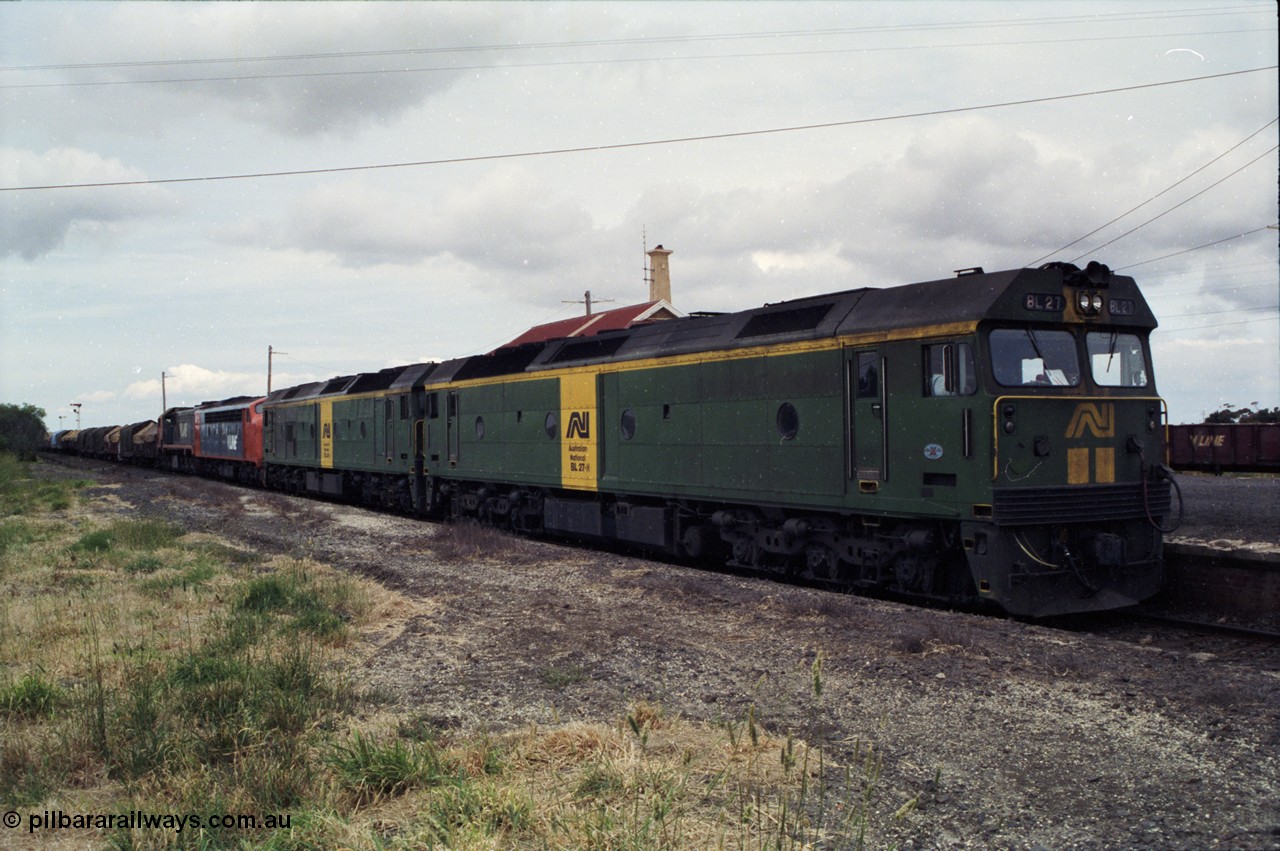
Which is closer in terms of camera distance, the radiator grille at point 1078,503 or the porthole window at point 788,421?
the radiator grille at point 1078,503

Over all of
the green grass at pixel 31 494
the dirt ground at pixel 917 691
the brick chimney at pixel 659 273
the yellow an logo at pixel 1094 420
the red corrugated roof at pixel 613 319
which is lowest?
the dirt ground at pixel 917 691

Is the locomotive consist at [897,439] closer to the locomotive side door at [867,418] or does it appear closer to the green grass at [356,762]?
the locomotive side door at [867,418]

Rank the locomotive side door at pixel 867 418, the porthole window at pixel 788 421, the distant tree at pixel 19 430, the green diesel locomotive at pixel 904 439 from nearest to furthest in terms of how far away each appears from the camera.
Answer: the green diesel locomotive at pixel 904 439
the locomotive side door at pixel 867 418
the porthole window at pixel 788 421
the distant tree at pixel 19 430

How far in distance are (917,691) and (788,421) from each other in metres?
5.84

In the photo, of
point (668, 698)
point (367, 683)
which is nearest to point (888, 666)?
point (668, 698)

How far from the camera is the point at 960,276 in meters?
10.6

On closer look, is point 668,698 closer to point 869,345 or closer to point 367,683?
point 367,683

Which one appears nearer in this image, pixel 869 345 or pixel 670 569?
pixel 869 345

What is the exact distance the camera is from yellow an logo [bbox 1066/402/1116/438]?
1020cm

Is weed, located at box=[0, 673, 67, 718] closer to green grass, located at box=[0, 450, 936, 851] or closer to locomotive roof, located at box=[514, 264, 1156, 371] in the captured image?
green grass, located at box=[0, 450, 936, 851]

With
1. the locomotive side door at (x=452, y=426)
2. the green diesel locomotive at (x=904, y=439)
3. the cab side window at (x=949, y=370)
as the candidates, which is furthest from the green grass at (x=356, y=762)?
the locomotive side door at (x=452, y=426)

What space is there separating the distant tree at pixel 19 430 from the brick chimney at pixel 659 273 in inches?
1436

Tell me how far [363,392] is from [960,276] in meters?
20.6

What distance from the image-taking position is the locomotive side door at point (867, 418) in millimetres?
11023
